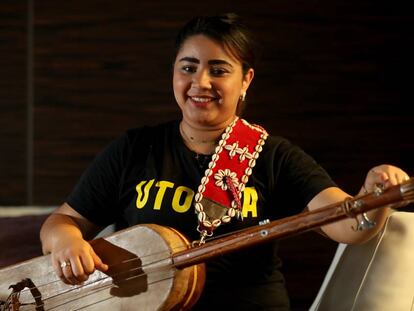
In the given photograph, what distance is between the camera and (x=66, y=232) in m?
1.68

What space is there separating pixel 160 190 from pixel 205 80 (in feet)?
0.98

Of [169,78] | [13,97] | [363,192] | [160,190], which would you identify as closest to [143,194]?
[160,190]

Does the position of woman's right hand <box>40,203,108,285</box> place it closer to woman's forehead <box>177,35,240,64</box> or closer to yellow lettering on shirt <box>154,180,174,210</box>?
yellow lettering on shirt <box>154,180,174,210</box>

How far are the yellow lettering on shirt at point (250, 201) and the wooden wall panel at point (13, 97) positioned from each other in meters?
1.25

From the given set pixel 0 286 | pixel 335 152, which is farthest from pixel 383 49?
→ pixel 0 286

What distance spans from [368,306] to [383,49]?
1240mm

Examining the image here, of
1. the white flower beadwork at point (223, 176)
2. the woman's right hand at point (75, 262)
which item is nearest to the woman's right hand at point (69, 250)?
the woman's right hand at point (75, 262)

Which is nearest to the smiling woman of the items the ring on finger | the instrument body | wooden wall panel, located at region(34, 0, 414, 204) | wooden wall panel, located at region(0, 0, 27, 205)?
the instrument body

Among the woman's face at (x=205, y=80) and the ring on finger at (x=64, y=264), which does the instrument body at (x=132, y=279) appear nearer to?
the ring on finger at (x=64, y=264)

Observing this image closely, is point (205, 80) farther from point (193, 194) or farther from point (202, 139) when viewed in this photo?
point (193, 194)

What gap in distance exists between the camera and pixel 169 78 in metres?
2.61

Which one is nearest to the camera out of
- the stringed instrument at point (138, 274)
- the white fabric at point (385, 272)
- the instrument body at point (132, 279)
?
the stringed instrument at point (138, 274)

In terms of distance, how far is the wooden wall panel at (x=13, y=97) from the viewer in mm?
2600

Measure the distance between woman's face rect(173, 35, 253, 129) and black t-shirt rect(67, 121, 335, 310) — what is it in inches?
4.4
